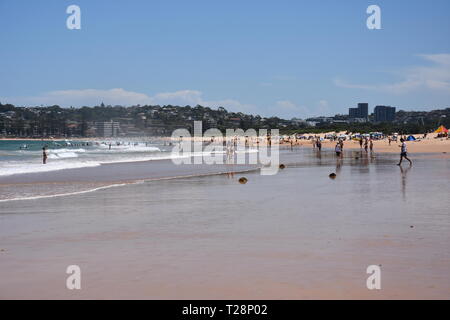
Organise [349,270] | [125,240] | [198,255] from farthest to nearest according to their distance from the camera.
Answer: [125,240], [198,255], [349,270]

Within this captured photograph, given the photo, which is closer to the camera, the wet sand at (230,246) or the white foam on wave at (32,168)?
the wet sand at (230,246)

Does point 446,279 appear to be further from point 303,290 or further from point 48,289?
point 48,289

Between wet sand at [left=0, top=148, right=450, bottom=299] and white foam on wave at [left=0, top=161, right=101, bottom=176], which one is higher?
wet sand at [left=0, top=148, right=450, bottom=299]

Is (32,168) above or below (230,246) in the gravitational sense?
below

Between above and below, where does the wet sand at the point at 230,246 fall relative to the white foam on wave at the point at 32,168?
above

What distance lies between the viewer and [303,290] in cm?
638

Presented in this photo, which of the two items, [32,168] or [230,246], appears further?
[32,168]

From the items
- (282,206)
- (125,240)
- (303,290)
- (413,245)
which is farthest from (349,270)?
(282,206)

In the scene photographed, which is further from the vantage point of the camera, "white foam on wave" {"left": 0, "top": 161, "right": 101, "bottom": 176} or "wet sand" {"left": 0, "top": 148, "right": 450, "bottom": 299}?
"white foam on wave" {"left": 0, "top": 161, "right": 101, "bottom": 176}

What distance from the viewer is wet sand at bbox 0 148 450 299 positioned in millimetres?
6531

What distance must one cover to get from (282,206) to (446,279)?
740 cm

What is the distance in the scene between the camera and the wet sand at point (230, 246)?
6531mm

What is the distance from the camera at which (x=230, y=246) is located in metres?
8.98

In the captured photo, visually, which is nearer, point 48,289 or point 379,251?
point 48,289
